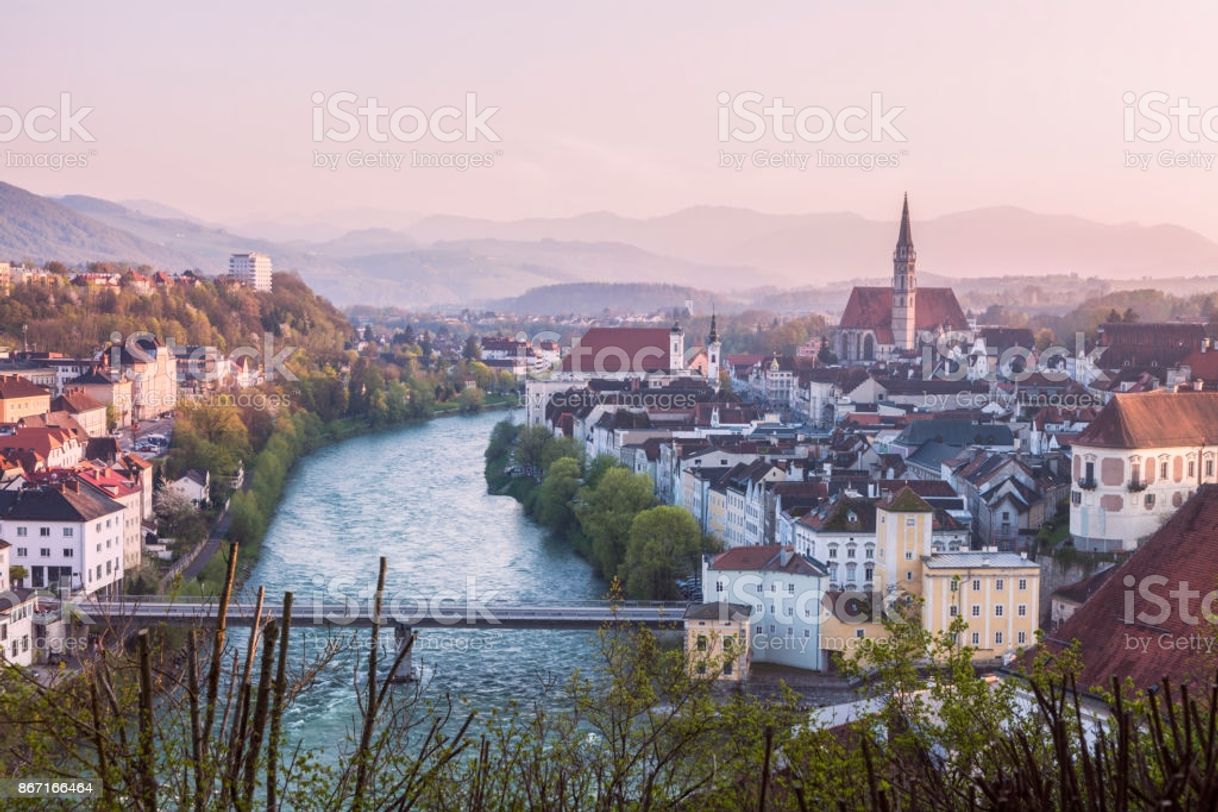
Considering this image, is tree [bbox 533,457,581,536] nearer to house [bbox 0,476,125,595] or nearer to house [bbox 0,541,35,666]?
house [bbox 0,476,125,595]

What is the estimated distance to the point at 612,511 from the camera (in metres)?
19.9

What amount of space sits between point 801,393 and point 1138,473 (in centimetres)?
1995

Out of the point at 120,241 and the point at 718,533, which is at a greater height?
the point at 120,241

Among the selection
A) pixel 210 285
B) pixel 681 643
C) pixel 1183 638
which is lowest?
pixel 681 643

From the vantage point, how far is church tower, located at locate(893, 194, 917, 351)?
1716 inches

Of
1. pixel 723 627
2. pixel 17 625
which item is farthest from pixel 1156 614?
pixel 17 625

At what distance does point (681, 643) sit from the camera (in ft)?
48.9

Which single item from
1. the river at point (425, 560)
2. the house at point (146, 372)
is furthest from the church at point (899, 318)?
the house at point (146, 372)

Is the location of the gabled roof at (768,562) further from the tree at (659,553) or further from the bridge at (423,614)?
the tree at (659,553)

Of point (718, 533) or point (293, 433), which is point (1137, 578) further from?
point (293, 433)

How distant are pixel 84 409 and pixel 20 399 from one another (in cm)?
112

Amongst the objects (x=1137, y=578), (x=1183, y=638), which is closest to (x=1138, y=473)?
(x=1137, y=578)

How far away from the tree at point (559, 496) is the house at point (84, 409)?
27.6 feet

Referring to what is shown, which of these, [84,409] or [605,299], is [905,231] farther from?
[605,299]
